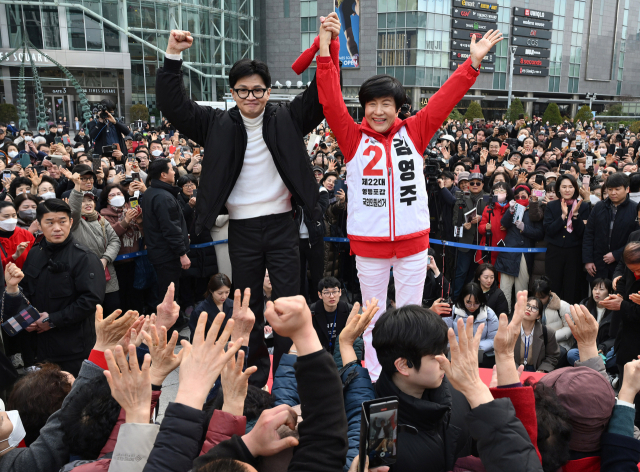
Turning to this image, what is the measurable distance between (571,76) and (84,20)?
1597 inches

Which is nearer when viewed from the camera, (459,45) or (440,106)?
(440,106)

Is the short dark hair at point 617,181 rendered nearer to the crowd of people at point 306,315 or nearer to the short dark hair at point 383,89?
the crowd of people at point 306,315

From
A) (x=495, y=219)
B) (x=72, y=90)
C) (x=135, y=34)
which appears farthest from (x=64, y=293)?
(x=135, y=34)

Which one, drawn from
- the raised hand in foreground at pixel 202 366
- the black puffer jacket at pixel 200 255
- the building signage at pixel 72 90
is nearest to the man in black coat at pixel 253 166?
the raised hand in foreground at pixel 202 366

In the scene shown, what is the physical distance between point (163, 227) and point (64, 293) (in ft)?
4.99

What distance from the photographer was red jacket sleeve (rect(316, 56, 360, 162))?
290 cm

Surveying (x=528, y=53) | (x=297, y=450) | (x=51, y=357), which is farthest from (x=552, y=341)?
(x=528, y=53)

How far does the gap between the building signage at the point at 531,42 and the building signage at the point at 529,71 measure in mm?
1804

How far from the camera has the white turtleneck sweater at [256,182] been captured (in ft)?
10.2

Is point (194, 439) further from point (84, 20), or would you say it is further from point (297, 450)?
point (84, 20)

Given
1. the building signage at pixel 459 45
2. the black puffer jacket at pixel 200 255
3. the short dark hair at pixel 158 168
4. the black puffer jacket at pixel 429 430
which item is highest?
the building signage at pixel 459 45

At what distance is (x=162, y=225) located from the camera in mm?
5383

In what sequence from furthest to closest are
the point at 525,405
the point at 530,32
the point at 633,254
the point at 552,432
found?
the point at 530,32, the point at 633,254, the point at 552,432, the point at 525,405

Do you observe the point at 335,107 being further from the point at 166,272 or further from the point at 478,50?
the point at 166,272
